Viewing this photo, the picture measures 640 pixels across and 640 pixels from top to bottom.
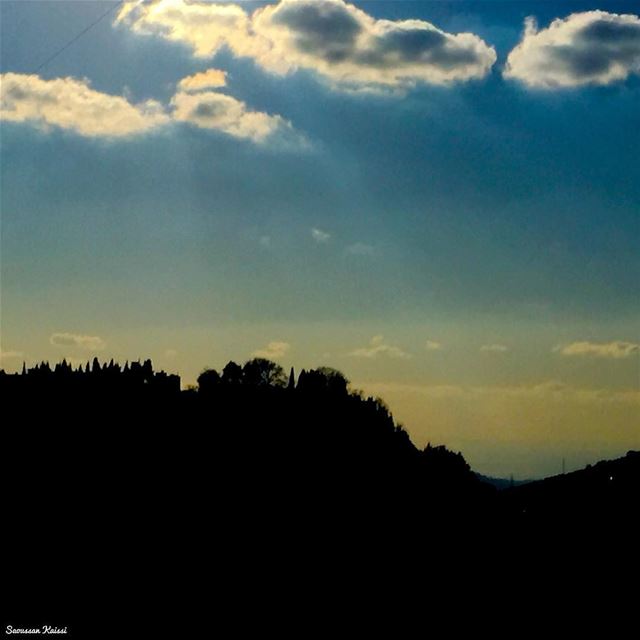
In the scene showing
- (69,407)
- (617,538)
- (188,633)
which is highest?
(69,407)

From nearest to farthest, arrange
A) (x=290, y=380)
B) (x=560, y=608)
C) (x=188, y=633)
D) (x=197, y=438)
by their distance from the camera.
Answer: (x=188, y=633), (x=560, y=608), (x=197, y=438), (x=290, y=380)

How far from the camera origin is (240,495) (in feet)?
270

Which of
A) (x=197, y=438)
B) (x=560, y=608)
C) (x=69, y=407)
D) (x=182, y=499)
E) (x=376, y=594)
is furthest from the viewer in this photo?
(x=69, y=407)

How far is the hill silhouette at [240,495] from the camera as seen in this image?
67.8 metres

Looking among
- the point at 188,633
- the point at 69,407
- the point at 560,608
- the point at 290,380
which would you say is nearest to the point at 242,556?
the point at 188,633

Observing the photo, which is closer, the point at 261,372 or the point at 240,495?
the point at 240,495

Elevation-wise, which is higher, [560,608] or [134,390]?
[134,390]

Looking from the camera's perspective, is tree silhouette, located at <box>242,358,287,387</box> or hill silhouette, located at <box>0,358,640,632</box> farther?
tree silhouette, located at <box>242,358,287,387</box>

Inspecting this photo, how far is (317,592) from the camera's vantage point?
60812mm

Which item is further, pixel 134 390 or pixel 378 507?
pixel 134 390

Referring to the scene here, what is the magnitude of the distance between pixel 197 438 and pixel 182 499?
681 inches

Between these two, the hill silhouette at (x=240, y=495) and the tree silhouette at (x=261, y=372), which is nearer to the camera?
the hill silhouette at (x=240, y=495)

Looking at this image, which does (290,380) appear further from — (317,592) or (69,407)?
(317,592)

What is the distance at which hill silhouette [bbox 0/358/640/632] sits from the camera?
67.8 meters
